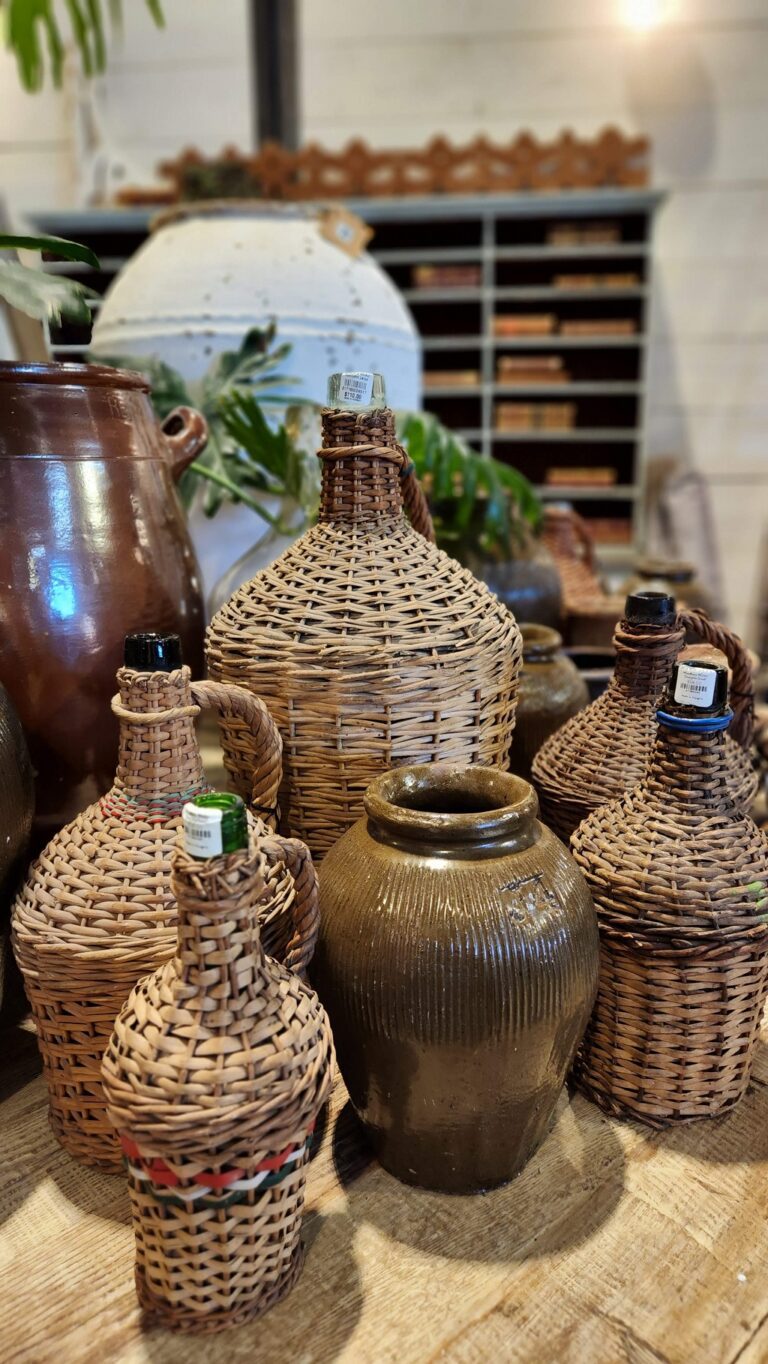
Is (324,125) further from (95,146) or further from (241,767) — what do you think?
(241,767)

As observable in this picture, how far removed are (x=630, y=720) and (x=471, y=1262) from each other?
0.58 m

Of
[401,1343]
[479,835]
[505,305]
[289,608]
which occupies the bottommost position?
[401,1343]

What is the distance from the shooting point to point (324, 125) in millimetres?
4621

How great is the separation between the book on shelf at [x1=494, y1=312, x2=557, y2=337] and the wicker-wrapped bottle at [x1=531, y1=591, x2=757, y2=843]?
3.35 meters

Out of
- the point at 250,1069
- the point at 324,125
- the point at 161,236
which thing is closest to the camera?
the point at 250,1069

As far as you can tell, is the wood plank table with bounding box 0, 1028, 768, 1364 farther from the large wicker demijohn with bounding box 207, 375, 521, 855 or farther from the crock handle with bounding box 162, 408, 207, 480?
the crock handle with bounding box 162, 408, 207, 480

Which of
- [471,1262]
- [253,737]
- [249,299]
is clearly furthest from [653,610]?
[249,299]

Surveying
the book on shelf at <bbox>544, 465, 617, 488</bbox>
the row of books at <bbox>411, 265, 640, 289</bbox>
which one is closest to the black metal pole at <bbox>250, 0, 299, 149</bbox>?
the row of books at <bbox>411, 265, 640, 289</bbox>

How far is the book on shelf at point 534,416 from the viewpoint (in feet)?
14.0

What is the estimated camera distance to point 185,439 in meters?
1.35

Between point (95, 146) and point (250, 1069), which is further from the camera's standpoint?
point (95, 146)

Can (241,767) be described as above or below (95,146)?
below

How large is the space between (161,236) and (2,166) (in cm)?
352

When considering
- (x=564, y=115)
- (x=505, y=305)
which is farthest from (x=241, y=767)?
(x=564, y=115)
